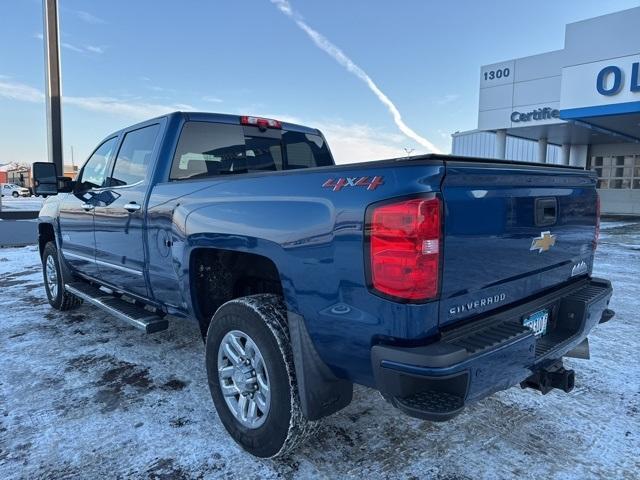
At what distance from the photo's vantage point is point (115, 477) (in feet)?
7.59

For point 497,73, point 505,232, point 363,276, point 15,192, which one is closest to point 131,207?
point 363,276

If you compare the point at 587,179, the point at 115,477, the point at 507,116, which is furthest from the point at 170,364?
the point at 507,116

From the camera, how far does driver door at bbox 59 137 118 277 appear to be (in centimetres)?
437

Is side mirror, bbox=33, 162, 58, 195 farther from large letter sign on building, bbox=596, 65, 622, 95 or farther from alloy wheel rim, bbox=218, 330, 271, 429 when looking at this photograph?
large letter sign on building, bbox=596, 65, 622, 95

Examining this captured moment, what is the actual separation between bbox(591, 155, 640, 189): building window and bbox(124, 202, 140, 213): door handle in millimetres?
26087

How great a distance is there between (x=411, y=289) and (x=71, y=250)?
420 cm

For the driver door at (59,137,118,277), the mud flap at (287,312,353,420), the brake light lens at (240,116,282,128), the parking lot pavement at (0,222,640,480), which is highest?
the brake light lens at (240,116,282,128)

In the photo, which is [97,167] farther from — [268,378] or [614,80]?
[614,80]

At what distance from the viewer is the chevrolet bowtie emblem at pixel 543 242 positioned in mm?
2412

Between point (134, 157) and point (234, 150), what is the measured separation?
0.87 m

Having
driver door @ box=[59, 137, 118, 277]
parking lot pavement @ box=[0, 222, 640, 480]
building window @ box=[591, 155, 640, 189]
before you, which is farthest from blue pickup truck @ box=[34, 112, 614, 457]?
building window @ box=[591, 155, 640, 189]

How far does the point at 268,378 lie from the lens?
92.5 inches

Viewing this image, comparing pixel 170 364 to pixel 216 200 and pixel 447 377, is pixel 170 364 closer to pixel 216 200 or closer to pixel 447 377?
pixel 216 200

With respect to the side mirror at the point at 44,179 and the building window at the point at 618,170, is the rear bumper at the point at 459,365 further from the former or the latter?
the building window at the point at 618,170
